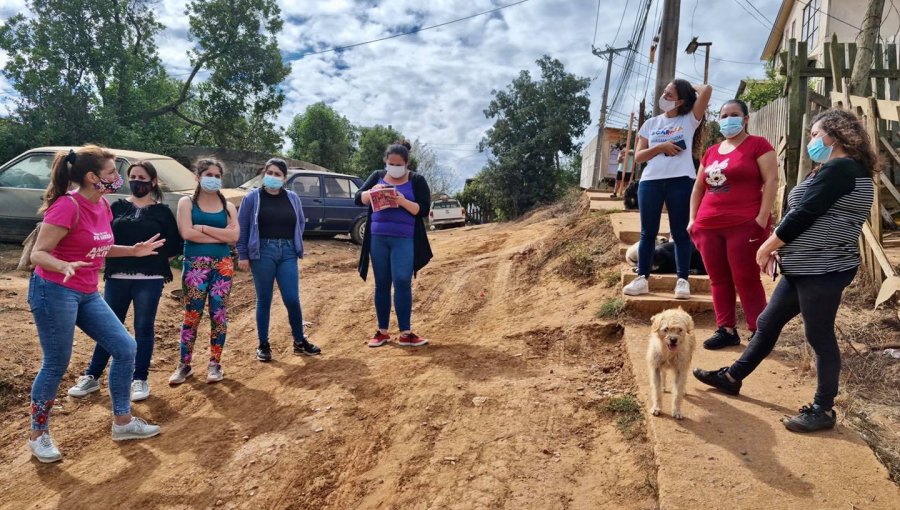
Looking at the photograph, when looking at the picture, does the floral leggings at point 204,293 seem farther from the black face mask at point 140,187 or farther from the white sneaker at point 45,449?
the white sneaker at point 45,449

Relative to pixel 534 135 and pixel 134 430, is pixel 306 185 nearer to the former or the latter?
pixel 134 430

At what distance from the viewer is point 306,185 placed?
11.4 meters

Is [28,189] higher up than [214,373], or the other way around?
[28,189]

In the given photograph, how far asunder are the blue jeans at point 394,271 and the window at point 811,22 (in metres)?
23.4

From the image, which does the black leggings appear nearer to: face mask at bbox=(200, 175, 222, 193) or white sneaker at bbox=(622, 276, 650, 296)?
white sneaker at bbox=(622, 276, 650, 296)

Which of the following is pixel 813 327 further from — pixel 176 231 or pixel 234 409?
pixel 176 231

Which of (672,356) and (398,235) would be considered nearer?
(672,356)

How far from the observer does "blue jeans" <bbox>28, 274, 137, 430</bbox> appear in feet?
9.93

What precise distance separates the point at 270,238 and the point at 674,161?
3371mm

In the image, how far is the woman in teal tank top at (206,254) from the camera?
4.11 metres

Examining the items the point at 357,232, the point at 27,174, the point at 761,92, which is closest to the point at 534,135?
the point at 761,92

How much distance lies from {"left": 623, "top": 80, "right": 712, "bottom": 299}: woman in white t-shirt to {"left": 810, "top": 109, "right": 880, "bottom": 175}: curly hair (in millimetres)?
1525

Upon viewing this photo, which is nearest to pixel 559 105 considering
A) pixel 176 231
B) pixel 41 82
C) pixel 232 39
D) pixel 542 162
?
pixel 542 162

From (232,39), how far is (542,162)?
1389 centimetres
